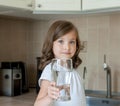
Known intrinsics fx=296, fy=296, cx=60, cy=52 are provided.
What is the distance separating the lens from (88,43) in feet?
7.40

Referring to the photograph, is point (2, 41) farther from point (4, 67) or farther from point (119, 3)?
point (119, 3)

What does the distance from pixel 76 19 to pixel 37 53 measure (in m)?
0.49

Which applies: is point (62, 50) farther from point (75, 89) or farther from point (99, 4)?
point (99, 4)

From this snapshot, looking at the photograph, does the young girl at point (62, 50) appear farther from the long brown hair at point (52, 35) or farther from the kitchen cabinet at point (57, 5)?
the kitchen cabinet at point (57, 5)

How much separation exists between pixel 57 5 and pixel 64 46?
2.88 feet

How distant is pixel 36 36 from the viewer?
2584 millimetres

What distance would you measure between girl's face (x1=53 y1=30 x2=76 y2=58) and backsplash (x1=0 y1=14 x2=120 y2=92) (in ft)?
3.22

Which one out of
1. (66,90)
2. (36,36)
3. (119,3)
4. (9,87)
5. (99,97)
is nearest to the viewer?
(66,90)

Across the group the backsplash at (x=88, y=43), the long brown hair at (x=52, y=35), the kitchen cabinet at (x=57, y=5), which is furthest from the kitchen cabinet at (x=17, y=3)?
the long brown hair at (x=52, y=35)

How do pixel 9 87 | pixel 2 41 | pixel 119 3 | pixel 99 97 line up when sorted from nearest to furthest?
pixel 119 3 → pixel 99 97 → pixel 9 87 → pixel 2 41

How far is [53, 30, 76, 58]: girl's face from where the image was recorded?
1.17 m

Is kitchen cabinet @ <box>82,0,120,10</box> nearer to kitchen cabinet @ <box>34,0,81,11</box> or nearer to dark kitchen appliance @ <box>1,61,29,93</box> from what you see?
kitchen cabinet @ <box>34,0,81,11</box>

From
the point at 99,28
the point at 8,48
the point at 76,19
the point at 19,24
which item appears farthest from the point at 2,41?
the point at 99,28

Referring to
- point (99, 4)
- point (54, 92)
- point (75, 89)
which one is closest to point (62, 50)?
point (75, 89)
